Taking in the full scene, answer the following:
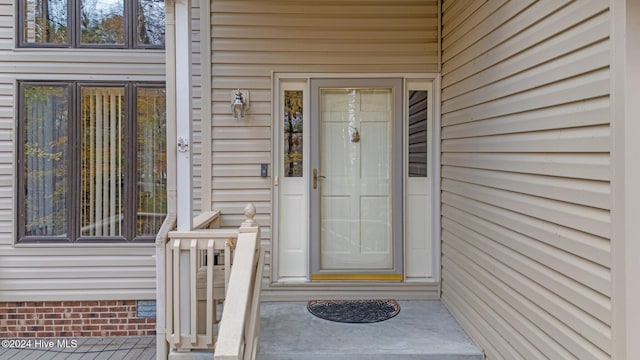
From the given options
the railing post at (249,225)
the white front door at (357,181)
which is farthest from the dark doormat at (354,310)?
the railing post at (249,225)

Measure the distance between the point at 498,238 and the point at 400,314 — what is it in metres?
1.25

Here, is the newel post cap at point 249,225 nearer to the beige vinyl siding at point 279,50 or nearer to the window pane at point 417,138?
the beige vinyl siding at point 279,50

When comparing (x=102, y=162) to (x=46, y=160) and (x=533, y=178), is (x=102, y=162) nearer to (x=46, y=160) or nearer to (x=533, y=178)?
(x=46, y=160)

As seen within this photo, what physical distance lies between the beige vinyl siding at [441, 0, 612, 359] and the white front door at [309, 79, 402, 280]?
2.30ft

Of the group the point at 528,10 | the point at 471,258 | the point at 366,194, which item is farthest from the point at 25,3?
the point at 471,258

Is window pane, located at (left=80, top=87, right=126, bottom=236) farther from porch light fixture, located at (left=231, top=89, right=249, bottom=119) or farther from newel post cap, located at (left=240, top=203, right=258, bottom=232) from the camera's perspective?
newel post cap, located at (left=240, top=203, right=258, bottom=232)

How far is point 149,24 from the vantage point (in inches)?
159

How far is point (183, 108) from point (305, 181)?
1493 mm

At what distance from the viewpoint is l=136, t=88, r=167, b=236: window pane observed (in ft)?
13.1

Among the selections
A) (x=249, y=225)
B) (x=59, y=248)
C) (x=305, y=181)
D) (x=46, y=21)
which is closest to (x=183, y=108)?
(x=249, y=225)

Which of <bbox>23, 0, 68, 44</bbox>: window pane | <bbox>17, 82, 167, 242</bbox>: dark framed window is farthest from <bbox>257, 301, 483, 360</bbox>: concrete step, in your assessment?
<bbox>23, 0, 68, 44</bbox>: window pane

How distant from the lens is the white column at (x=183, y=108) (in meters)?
2.65

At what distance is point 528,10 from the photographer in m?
2.17

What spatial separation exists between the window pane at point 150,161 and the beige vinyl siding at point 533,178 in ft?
9.22
